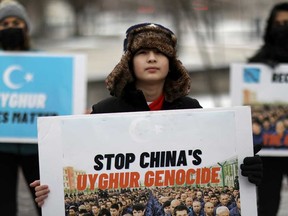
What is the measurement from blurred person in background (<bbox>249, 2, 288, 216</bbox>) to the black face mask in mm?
1744

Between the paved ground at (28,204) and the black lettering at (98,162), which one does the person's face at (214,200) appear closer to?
the black lettering at (98,162)

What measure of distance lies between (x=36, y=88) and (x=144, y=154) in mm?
2346

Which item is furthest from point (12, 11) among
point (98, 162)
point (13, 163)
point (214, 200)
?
point (214, 200)

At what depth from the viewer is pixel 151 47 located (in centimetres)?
294

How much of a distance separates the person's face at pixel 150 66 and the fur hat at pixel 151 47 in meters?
0.02

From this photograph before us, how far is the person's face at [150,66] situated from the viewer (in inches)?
115

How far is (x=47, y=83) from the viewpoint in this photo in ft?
16.3

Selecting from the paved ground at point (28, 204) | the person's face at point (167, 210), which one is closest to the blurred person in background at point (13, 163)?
the paved ground at point (28, 204)

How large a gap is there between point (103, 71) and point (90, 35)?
8114 mm

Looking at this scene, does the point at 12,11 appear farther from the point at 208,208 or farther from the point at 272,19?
the point at 208,208

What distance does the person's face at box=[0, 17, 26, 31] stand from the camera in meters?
4.90

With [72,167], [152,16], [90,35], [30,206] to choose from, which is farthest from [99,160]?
[90,35]

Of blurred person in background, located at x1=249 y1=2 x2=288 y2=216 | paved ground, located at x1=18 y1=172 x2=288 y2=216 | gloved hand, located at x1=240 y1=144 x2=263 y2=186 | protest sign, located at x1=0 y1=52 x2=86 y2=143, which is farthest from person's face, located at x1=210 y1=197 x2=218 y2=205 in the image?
paved ground, located at x1=18 y1=172 x2=288 y2=216

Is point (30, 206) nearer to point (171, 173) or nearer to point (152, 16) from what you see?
point (171, 173)
